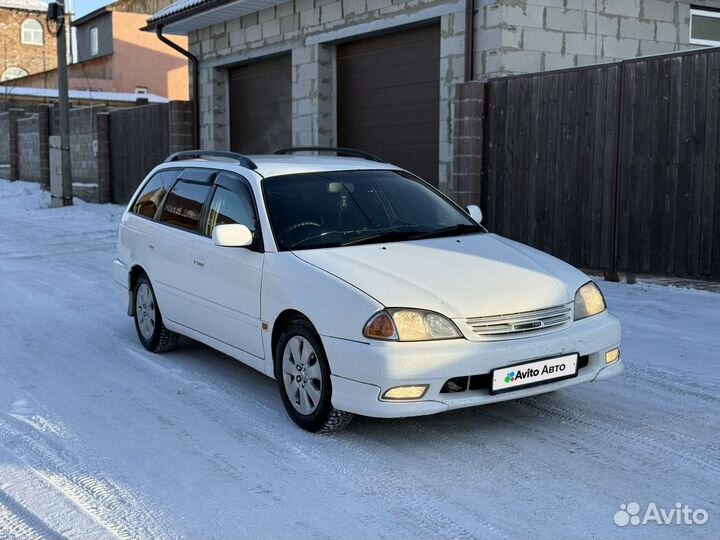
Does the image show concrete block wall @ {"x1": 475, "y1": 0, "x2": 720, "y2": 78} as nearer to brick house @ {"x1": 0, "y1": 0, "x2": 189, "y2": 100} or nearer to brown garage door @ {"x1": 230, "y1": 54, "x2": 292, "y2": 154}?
brown garage door @ {"x1": 230, "y1": 54, "x2": 292, "y2": 154}

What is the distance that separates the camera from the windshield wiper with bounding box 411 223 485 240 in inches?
212

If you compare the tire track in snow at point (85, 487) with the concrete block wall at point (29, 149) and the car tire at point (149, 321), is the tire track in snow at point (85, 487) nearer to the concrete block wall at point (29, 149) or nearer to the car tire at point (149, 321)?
the car tire at point (149, 321)

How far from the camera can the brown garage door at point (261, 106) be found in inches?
651

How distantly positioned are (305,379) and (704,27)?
11863 mm

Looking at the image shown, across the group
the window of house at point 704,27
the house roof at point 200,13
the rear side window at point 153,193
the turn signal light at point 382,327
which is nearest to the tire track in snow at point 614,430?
the turn signal light at point 382,327

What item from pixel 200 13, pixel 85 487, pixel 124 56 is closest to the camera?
pixel 85 487

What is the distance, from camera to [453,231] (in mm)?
5594

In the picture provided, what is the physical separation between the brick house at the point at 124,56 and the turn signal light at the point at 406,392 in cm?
3694

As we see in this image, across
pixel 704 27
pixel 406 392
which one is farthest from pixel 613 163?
pixel 406 392

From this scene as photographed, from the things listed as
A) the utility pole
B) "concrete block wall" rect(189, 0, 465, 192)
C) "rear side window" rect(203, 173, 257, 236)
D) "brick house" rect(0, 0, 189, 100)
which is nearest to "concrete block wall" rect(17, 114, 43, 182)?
the utility pole

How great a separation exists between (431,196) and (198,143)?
13708 millimetres

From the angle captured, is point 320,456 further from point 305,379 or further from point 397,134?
point 397,134

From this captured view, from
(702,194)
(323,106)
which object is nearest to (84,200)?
(323,106)

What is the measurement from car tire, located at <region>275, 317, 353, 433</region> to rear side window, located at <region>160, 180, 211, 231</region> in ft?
5.23
